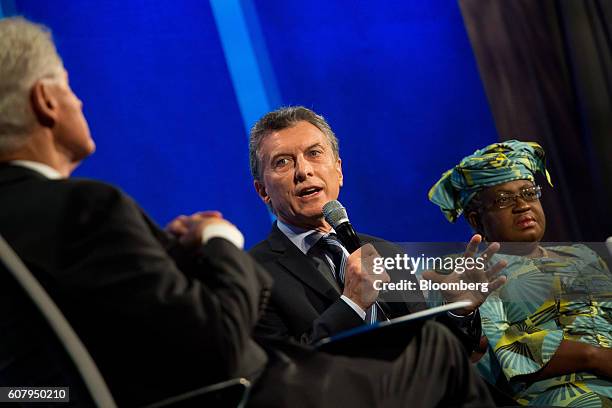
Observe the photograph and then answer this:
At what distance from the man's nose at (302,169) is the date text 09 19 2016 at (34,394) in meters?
1.43

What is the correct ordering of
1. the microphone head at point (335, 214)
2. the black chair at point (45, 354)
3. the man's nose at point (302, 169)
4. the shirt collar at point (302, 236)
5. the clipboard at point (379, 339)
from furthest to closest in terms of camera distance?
the man's nose at point (302, 169), the shirt collar at point (302, 236), the microphone head at point (335, 214), the clipboard at point (379, 339), the black chair at point (45, 354)

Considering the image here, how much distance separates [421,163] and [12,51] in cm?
255

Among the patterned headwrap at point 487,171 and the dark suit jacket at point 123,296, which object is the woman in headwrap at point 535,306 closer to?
the patterned headwrap at point 487,171

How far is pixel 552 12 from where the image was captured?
3.89m

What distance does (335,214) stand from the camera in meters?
2.16

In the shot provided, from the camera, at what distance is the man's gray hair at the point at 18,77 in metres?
1.29

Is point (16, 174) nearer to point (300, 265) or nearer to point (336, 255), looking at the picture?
point (300, 265)

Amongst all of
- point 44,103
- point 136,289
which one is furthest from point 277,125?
point 136,289

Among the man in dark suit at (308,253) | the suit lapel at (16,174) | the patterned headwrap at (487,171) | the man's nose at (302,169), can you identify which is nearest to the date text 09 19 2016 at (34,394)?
the suit lapel at (16,174)

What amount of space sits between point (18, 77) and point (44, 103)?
6 cm

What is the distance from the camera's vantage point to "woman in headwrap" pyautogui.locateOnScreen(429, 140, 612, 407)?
2.24 m

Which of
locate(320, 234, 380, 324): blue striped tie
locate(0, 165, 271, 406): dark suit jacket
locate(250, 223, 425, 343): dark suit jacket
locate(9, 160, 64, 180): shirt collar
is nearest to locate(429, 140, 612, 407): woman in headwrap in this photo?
locate(250, 223, 425, 343): dark suit jacket

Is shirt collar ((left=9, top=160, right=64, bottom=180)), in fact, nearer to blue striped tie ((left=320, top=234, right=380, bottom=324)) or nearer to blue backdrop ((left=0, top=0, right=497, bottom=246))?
blue striped tie ((left=320, top=234, right=380, bottom=324))

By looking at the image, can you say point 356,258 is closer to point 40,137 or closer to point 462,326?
point 462,326
